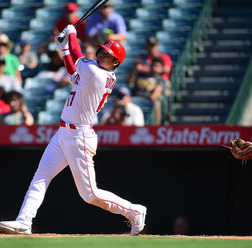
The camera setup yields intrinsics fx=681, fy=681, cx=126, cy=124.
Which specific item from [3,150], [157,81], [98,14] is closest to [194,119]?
[157,81]

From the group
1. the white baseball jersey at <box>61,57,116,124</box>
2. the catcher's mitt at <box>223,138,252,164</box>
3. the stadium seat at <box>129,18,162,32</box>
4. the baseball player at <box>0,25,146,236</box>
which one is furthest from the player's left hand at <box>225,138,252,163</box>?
the stadium seat at <box>129,18,162,32</box>

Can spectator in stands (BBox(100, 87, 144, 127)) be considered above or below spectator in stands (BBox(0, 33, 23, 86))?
below

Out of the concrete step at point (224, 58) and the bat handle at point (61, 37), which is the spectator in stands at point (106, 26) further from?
the bat handle at point (61, 37)

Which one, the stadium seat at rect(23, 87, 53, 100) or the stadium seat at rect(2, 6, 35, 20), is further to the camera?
the stadium seat at rect(2, 6, 35, 20)

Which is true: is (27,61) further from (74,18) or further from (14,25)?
(14,25)

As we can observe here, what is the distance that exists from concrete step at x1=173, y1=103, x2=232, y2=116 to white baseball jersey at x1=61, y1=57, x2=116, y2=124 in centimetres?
441

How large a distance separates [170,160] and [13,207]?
1.98 meters

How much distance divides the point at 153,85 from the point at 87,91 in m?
3.61

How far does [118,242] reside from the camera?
214 inches

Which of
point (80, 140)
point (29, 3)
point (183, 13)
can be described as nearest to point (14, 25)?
point (29, 3)

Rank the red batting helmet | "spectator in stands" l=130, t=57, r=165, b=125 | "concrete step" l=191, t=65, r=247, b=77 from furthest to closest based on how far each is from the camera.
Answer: "concrete step" l=191, t=65, r=247, b=77, "spectator in stands" l=130, t=57, r=165, b=125, the red batting helmet

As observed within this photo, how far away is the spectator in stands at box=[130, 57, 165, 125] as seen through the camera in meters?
9.34

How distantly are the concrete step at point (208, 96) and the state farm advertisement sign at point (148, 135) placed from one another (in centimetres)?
270

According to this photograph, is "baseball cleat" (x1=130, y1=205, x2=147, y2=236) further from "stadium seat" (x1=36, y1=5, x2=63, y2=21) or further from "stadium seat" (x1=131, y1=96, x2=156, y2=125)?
"stadium seat" (x1=36, y1=5, x2=63, y2=21)
